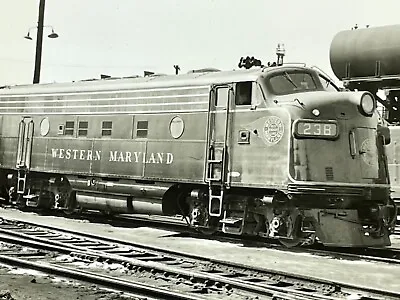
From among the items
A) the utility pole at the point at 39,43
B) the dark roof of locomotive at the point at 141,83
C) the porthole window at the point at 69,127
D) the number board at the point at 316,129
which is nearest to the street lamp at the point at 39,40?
the utility pole at the point at 39,43

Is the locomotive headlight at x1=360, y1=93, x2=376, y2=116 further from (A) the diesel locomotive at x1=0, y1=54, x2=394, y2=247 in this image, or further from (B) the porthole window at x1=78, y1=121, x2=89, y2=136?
(B) the porthole window at x1=78, y1=121, x2=89, y2=136

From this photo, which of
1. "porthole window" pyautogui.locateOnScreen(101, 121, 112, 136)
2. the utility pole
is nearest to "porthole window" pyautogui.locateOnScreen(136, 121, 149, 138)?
"porthole window" pyautogui.locateOnScreen(101, 121, 112, 136)

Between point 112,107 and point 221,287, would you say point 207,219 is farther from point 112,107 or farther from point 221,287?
point 221,287

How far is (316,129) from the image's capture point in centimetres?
1143

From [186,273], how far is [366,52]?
700 inches

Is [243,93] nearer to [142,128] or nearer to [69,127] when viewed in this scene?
[142,128]

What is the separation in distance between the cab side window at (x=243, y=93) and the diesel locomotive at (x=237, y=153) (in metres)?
0.02

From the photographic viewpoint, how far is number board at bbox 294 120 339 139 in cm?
1138

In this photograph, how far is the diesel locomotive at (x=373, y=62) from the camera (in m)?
22.4

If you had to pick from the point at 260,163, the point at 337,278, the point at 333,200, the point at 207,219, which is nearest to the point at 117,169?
the point at 207,219

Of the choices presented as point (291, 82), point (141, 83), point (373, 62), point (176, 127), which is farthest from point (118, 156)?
point (373, 62)

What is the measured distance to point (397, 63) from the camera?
2223cm

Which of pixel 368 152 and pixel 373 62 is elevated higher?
pixel 373 62

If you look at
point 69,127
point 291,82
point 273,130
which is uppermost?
point 291,82
